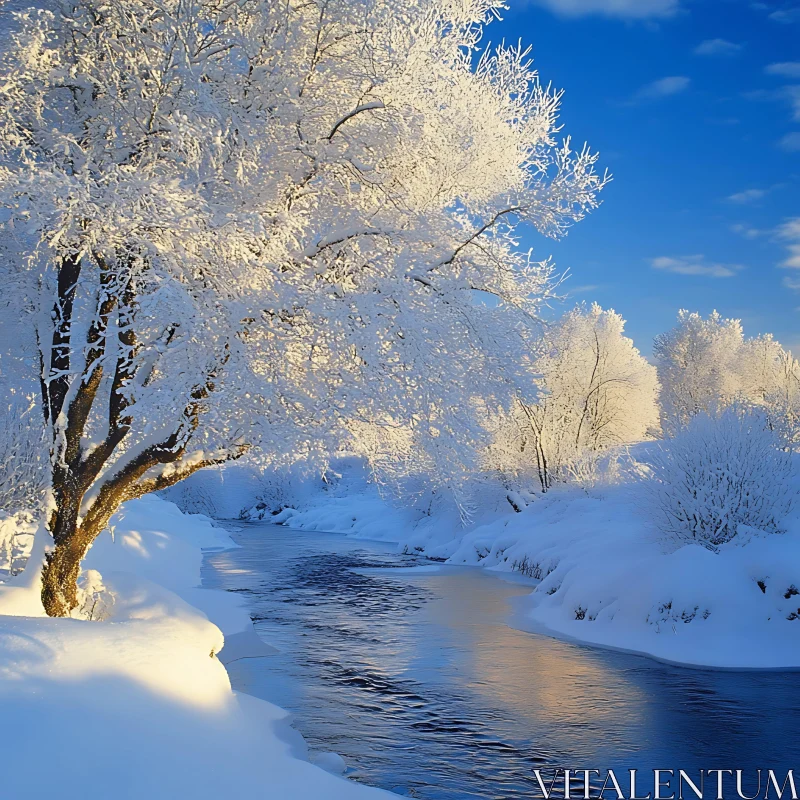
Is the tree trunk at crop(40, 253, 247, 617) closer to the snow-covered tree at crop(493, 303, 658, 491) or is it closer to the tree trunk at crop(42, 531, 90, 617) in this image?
the tree trunk at crop(42, 531, 90, 617)

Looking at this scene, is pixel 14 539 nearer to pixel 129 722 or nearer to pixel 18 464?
pixel 18 464

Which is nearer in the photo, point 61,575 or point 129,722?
point 129,722

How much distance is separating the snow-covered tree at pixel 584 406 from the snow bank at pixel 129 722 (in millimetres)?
23885

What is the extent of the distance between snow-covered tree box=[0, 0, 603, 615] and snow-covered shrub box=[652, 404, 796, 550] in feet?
32.1

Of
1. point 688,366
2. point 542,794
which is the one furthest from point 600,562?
point 688,366

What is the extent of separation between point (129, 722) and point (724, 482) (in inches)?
577

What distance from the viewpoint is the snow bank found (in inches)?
192

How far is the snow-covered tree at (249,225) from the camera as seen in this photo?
7285 millimetres

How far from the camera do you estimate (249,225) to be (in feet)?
23.5

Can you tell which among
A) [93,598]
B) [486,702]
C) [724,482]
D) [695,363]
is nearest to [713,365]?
[695,363]

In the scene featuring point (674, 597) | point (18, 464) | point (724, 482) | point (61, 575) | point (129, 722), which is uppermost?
point (724, 482)

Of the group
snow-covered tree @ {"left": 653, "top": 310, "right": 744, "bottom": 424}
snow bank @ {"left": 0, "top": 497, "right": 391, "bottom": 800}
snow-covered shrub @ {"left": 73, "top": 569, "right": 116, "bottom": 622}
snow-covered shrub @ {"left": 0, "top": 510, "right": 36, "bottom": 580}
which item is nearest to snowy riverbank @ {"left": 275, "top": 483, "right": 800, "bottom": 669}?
snow bank @ {"left": 0, "top": 497, "right": 391, "bottom": 800}

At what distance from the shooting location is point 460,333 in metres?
8.57

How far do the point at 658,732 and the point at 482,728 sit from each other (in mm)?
2293
